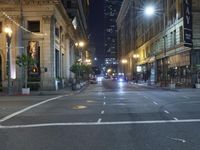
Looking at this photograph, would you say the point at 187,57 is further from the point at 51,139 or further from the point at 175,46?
the point at 51,139

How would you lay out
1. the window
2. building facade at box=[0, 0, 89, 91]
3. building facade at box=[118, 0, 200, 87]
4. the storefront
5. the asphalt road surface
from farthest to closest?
the storefront < building facade at box=[118, 0, 200, 87] < the window < building facade at box=[0, 0, 89, 91] < the asphalt road surface

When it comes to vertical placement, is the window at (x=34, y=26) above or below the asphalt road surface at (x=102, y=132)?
above

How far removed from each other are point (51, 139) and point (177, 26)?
5771 centimetres

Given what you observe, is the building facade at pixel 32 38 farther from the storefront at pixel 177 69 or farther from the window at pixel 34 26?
the storefront at pixel 177 69

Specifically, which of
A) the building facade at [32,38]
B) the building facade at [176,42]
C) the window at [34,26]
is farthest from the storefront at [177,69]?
the window at [34,26]

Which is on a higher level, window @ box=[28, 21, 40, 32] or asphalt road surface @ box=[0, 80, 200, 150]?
window @ box=[28, 21, 40, 32]

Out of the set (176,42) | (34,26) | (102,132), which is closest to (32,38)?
(34,26)

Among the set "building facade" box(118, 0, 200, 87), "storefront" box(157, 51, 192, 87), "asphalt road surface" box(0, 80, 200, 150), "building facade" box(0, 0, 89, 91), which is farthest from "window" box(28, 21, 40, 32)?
"asphalt road surface" box(0, 80, 200, 150)

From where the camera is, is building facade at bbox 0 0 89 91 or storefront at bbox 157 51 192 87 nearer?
building facade at bbox 0 0 89 91

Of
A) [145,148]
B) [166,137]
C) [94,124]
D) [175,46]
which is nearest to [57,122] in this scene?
[94,124]

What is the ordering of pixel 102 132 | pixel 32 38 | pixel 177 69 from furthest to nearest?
pixel 177 69 < pixel 32 38 < pixel 102 132

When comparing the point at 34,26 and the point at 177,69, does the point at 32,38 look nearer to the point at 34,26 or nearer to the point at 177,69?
the point at 34,26

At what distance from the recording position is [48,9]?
196 ft

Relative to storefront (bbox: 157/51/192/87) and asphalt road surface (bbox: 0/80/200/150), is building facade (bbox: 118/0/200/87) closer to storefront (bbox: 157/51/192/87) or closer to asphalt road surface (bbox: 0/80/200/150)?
storefront (bbox: 157/51/192/87)
